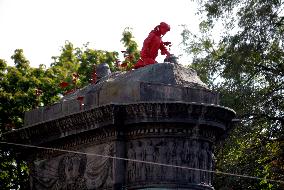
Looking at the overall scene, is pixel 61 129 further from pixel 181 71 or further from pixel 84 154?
pixel 181 71

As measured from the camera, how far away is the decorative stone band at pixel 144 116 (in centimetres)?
1168

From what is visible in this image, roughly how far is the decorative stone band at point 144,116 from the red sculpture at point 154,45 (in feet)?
5.73

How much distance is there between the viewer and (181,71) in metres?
12.6

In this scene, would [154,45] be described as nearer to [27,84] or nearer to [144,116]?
[144,116]

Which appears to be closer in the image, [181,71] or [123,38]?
[181,71]

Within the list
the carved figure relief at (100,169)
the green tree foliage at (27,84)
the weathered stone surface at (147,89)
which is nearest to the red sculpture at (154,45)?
the weathered stone surface at (147,89)

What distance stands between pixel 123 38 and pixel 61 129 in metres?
19.2

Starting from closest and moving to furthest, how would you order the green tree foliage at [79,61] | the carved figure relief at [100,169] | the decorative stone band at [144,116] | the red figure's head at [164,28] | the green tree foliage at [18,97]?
→ the decorative stone band at [144,116] < the carved figure relief at [100,169] < the red figure's head at [164,28] < the green tree foliage at [18,97] < the green tree foliage at [79,61]

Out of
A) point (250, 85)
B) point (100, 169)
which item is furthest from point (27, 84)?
point (100, 169)

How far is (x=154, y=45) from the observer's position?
1347 cm

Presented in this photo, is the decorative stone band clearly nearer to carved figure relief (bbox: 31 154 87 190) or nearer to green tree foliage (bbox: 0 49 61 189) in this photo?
carved figure relief (bbox: 31 154 87 190)

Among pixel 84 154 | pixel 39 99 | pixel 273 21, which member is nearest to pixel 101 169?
pixel 84 154

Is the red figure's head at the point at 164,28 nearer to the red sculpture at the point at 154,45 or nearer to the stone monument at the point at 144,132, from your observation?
the red sculpture at the point at 154,45

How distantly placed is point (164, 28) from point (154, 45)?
0.36 meters
